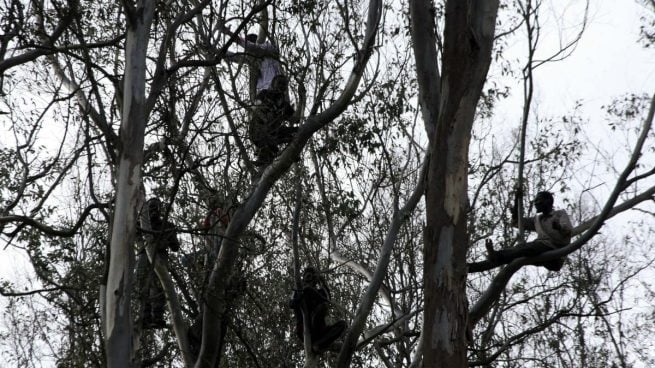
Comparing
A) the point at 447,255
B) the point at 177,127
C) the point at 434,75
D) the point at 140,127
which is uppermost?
the point at 177,127

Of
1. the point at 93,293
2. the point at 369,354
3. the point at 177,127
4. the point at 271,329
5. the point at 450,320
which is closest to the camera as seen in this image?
the point at 450,320

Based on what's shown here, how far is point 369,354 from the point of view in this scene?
44.8 feet

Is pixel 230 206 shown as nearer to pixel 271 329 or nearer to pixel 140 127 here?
pixel 140 127

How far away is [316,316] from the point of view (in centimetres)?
866

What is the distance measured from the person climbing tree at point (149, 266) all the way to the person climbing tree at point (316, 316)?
150 centimetres

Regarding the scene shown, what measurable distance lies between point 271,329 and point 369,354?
2384 mm

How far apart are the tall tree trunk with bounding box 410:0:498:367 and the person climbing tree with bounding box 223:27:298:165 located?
224 cm

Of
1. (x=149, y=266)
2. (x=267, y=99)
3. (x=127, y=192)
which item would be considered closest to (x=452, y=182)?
(x=127, y=192)

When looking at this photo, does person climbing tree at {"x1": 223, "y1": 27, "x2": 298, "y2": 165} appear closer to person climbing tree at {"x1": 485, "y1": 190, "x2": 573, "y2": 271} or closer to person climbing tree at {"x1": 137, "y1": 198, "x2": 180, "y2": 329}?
person climbing tree at {"x1": 137, "y1": 198, "x2": 180, "y2": 329}

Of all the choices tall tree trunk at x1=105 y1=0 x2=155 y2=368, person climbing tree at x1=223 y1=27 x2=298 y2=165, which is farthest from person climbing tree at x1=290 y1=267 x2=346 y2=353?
tall tree trunk at x1=105 y1=0 x2=155 y2=368

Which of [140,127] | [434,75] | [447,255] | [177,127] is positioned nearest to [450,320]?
[447,255]

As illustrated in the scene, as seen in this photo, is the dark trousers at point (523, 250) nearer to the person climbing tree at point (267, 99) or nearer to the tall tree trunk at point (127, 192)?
the person climbing tree at point (267, 99)

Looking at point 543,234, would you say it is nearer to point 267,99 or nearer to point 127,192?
point 267,99

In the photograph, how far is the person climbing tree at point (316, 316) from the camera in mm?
8477
